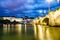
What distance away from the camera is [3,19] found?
64.2 m

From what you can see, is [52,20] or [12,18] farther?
[12,18]

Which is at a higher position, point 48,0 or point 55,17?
point 48,0

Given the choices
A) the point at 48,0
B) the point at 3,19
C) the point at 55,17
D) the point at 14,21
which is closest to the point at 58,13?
the point at 55,17

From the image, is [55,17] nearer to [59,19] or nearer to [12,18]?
[59,19]

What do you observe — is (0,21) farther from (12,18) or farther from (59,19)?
(59,19)

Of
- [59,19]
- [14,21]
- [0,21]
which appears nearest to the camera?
[59,19]

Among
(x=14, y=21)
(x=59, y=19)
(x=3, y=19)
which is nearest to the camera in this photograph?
(x=59, y=19)

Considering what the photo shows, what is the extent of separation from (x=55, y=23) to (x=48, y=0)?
35.0 feet

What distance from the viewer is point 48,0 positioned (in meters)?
29.3

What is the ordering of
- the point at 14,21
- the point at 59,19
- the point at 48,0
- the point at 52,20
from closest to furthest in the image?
1. the point at 59,19
2. the point at 52,20
3. the point at 48,0
4. the point at 14,21

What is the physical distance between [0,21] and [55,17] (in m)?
42.6

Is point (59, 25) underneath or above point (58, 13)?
underneath

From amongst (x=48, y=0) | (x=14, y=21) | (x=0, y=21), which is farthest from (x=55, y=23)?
(x=14, y=21)

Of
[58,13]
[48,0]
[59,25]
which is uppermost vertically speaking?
[48,0]
